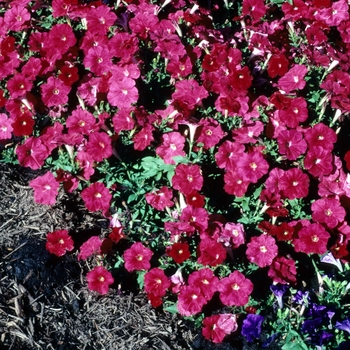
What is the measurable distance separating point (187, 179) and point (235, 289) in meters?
0.72

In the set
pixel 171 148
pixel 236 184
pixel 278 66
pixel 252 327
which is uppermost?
pixel 278 66

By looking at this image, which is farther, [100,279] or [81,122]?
[81,122]

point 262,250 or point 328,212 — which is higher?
point 328,212

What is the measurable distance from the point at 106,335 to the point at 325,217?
1506mm

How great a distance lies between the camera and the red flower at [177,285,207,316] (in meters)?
3.20

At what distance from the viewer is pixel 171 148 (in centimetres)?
363

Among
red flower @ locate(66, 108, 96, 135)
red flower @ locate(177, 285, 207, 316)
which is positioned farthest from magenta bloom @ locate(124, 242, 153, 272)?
red flower @ locate(66, 108, 96, 135)

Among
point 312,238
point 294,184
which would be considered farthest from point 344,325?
point 294,184

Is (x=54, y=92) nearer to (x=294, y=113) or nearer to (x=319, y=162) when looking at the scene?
(x=294, y=113)

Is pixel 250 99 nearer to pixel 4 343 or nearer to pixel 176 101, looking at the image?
pixel 176 101

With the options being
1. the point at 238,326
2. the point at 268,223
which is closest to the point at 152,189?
the point at 268,223

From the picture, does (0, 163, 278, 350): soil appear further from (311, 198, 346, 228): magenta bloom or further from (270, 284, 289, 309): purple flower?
(311, 198, 346, 228): magenta bloom

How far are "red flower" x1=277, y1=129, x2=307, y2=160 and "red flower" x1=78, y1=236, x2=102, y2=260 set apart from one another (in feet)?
4.20

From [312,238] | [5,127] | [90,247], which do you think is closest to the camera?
[312,238]
